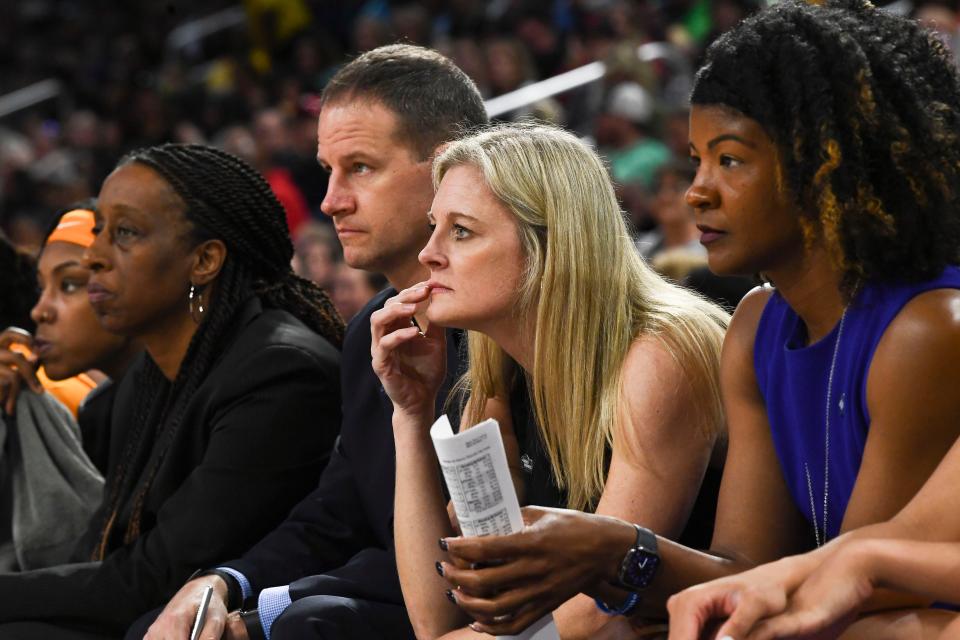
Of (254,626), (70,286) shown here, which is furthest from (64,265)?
(254,626)

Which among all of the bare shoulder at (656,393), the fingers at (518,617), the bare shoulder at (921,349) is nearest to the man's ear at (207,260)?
the bare shoulder at (656,393)

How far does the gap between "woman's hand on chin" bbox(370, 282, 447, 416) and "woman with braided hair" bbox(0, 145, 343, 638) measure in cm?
69

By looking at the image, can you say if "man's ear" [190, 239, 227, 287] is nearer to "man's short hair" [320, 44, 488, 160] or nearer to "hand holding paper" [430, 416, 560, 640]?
"man's short hair" [320, 44, 488, 160]

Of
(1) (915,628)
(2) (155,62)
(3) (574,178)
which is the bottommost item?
(1) (915,628)

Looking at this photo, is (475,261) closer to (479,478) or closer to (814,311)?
(814,311)

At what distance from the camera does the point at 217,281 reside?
367 centimetres

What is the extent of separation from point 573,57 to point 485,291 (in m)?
6.56

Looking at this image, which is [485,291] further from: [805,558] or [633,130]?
[633,130]

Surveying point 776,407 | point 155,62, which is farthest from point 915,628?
point 155,62

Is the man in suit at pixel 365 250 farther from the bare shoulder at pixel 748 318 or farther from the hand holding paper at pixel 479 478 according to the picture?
the hand holding paper at pixel 479 478

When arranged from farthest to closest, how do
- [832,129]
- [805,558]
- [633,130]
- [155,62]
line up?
1. [155,62]
2. [633,130]
3. [832,129]
4. [805,558]

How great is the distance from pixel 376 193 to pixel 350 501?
71 centimetres

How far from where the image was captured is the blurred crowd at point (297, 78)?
7.38 m

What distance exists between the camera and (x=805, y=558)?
1.84 metres
